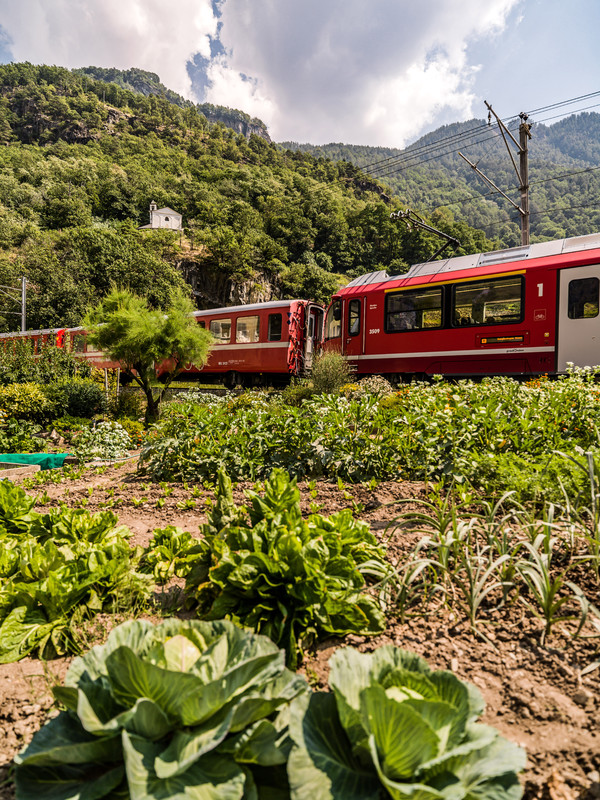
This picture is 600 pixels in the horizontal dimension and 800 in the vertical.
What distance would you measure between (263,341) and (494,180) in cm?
9973

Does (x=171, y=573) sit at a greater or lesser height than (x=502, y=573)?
lesser

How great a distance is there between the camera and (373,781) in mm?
963

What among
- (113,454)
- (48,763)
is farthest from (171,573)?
(113,454)

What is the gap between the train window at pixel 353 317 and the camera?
46.1 ft

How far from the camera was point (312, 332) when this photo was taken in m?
17.7

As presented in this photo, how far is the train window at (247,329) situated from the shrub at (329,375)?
6142 millimetres

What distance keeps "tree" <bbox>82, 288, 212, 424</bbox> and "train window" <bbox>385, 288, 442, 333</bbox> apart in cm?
547

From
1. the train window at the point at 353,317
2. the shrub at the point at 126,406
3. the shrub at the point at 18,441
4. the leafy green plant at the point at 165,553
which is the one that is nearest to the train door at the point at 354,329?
the train window at the point at 353,317

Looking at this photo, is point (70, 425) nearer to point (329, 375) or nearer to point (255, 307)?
point (329, 375)

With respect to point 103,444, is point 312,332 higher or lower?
higher

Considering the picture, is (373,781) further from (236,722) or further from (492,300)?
(492,300)

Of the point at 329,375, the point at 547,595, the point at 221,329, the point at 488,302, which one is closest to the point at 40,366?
the point at 221,329

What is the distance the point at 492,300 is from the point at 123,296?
30.8 feet

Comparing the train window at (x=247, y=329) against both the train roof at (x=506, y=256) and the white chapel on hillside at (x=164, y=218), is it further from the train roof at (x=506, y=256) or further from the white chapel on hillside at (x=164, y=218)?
the white chapel on hillside at (x=164, y=218)
